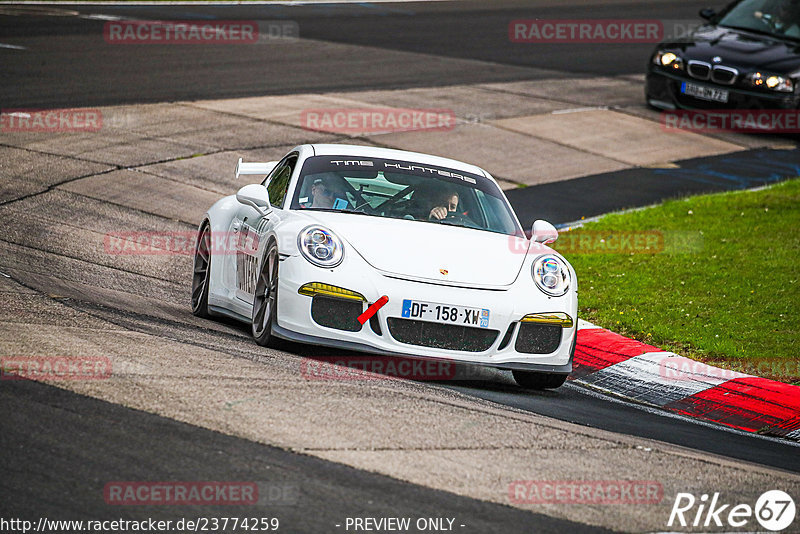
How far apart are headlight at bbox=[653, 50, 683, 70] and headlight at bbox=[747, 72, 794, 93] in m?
1.21

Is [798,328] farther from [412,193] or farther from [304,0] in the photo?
[304,0]

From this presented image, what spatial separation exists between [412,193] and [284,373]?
2284mm

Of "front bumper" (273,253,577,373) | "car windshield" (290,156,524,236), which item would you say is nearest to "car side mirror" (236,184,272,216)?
"car windshield" (290,156,524,236)

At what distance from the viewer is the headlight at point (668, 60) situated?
19.2 m

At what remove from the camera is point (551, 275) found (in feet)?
25.3

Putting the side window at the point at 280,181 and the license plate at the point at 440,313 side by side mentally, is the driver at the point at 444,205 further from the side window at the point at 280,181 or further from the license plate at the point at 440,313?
the license plate at the point at 440,313

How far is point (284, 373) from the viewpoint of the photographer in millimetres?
→ 6598

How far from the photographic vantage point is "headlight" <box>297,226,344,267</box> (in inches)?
289

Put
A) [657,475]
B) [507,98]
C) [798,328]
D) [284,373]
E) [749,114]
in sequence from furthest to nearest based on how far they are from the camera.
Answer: [507,98] < [749,114] < [798,328] < [284,373] < [657,475]

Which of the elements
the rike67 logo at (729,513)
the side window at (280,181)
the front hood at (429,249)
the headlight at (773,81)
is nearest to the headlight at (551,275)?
the front hood at (429,249)

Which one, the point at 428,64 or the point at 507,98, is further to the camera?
the point at 428,64

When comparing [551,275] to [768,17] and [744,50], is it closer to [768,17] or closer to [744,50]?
[744,50]

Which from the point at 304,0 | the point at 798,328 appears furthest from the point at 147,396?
the point at 304,0

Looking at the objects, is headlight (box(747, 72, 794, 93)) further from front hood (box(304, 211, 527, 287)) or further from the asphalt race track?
front hood (box(304, 211, 527, 287))
